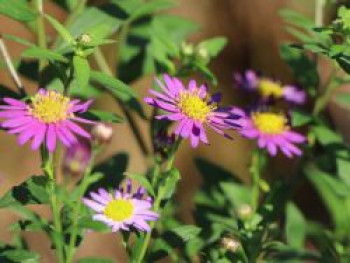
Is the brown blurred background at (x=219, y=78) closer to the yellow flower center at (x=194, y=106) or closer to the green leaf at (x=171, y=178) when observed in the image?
the yellow flower center at (x=194, y=106)

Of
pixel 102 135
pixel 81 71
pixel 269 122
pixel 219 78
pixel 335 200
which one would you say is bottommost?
pixel 219 78

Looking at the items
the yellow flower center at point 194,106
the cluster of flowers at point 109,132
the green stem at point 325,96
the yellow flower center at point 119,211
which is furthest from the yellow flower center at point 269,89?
the yellow flower center at point 119,211

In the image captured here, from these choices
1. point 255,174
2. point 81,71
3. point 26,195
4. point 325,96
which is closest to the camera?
point 81,71

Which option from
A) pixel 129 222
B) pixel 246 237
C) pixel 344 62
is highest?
pixel 344 62

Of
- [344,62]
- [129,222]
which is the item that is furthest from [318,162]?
[129,222]

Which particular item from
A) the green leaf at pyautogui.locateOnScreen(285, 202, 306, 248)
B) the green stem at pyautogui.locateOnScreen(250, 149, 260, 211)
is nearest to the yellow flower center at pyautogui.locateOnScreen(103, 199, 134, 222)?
the green stem at pyautogui.locateOnScreen(250, 149, 260, 211)

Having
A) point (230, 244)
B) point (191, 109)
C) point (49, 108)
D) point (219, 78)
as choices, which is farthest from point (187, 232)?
point (219, 78)

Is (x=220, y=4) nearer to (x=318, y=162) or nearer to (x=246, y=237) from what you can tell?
(x=318, y=162)

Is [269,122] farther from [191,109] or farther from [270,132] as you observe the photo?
[191,109]
